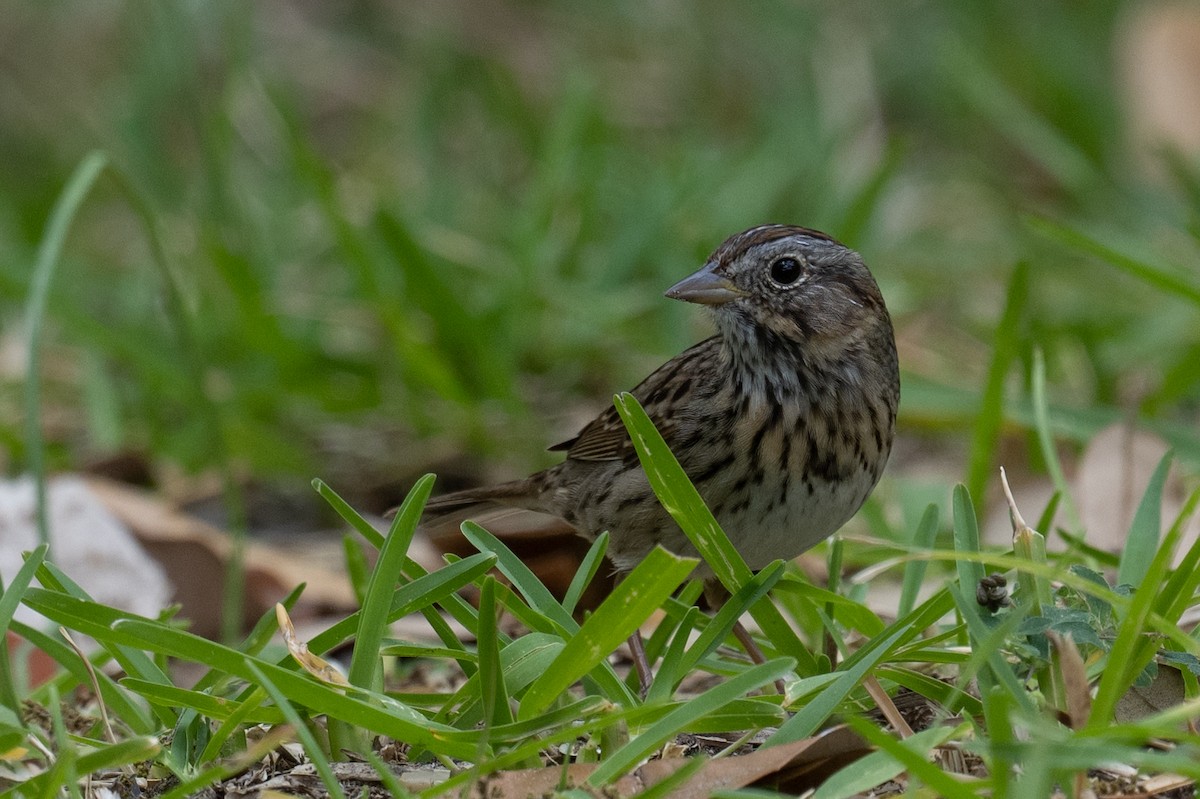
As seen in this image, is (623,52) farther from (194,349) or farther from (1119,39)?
(194,349)

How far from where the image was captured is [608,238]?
6.86 metres

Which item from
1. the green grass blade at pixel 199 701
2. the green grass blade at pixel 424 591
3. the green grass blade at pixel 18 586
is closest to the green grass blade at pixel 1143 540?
the green grass blade at pixel 424 591

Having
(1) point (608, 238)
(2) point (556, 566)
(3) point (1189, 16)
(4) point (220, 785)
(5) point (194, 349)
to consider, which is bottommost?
(4) point (220, 785)

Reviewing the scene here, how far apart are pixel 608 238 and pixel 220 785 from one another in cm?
450

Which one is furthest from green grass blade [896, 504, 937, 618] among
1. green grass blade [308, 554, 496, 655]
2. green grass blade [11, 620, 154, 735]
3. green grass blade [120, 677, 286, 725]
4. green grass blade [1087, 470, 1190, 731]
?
green grass blade [11, 620, 154, 735]

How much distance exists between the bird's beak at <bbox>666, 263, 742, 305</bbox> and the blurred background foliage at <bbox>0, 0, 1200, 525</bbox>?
2.90 feet

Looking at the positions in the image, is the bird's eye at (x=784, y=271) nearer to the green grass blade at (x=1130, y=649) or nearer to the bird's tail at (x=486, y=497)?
the bird's tail at (x=486, y=497)

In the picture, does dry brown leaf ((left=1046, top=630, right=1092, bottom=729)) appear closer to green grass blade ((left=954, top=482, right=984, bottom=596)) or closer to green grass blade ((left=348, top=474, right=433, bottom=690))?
green grass blade ((left=954, top=482, right=984, bottom=596))

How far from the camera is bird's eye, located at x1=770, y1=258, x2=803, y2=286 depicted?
3717 mm

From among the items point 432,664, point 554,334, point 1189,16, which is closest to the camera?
point 432,664

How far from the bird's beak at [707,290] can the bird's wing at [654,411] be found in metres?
0.19

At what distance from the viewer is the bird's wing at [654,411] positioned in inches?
146

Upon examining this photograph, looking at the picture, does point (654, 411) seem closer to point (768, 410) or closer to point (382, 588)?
point (768, 410)

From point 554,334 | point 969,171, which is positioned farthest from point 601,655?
point 969,171
